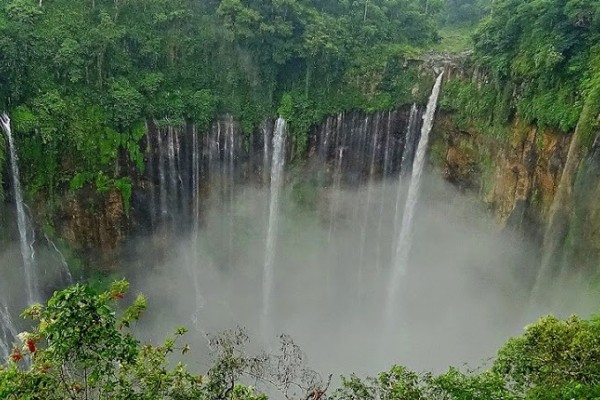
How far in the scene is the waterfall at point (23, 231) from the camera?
16.6 metres

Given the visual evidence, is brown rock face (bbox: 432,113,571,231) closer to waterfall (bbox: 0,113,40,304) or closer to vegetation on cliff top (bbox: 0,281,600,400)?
vegetation on cliff top (bbox: 0,281,600,400)

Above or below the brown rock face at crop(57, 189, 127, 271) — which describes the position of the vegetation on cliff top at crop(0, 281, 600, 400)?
above

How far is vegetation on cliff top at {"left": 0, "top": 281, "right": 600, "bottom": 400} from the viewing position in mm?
5566

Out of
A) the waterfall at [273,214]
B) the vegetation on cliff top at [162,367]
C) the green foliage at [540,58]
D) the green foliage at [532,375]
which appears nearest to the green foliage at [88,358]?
the vegetation on cliff top at [162,367]

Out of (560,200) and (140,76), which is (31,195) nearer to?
(140,76)

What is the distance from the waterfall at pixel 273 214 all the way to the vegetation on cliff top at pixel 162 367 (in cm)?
1321

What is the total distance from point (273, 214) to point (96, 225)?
6380 millimetres

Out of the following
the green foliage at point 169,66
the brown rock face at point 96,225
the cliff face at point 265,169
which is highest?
the green foliage at point 169,66

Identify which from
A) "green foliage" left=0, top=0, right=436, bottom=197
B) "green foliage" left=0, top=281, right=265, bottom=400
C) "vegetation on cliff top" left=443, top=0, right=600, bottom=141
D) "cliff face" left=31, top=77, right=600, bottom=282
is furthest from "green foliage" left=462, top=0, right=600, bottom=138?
"green foliage" left=0, top=281, right=265, bottom=400

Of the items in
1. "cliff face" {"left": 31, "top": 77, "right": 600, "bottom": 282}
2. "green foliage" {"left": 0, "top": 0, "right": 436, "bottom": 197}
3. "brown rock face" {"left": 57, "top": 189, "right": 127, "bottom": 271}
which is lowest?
"brown rock face" {"left": 57, "top": 189, "right": 127, "bottom": 271}

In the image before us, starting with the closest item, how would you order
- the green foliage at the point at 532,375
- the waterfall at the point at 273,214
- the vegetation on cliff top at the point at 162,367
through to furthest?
the vegetation on cliff top at the point at 162,367
the green foliage at the point at 532,375
the waterfall at the point at 273,214

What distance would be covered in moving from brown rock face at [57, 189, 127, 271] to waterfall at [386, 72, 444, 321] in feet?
32.8

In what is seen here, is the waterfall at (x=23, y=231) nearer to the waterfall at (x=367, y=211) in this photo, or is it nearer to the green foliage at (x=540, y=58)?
the waterfall at (x=367, y=211)

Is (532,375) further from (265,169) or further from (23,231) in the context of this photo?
(23,231)
